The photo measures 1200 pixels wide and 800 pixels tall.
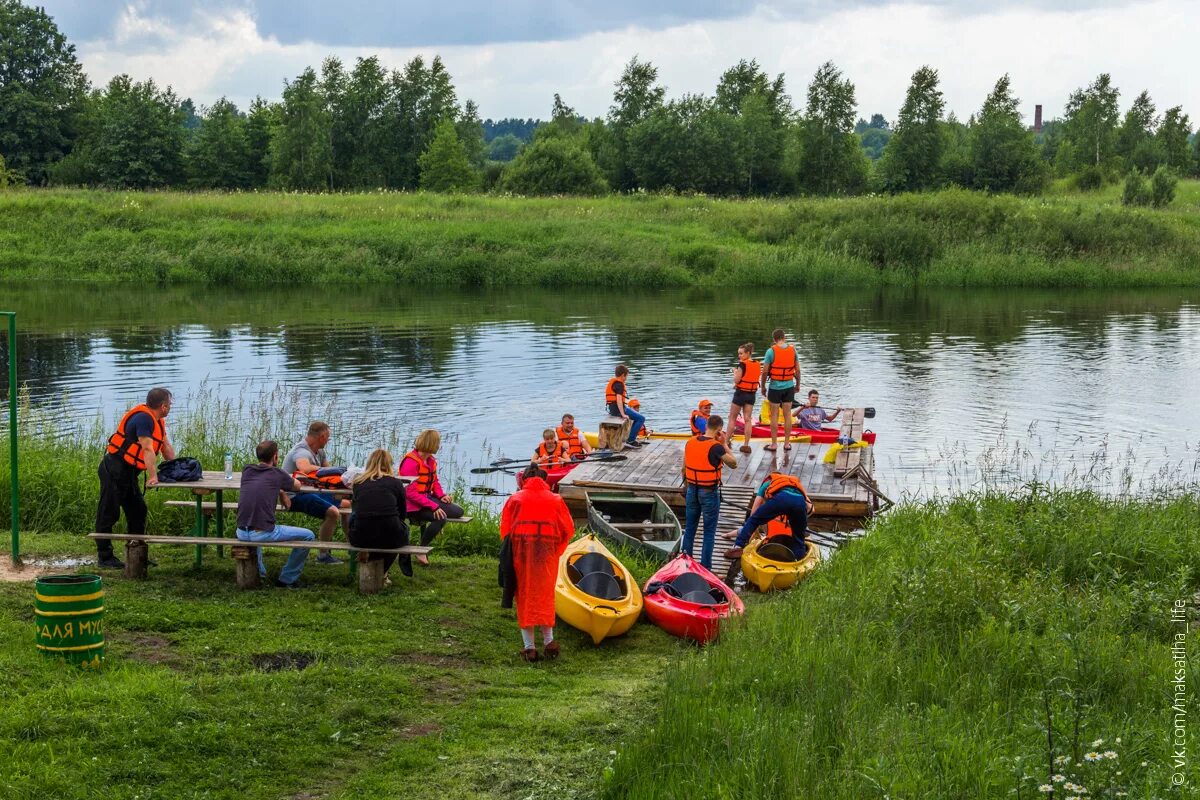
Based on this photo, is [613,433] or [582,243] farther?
[582,243]

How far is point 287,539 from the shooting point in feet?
39.0

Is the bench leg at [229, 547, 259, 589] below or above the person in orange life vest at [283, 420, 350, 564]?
below

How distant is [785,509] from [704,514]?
115 cm

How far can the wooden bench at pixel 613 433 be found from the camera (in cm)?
2150

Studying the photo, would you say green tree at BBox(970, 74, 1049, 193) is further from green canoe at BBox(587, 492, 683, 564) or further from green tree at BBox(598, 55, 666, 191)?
green canoe at BBox(587, 492, 683, 564)

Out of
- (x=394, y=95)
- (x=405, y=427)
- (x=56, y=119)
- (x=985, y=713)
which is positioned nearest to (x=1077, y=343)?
(x=405, y=427)

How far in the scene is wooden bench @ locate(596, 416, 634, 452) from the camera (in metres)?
21.5

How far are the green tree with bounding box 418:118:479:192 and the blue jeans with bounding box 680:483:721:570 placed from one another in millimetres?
65507

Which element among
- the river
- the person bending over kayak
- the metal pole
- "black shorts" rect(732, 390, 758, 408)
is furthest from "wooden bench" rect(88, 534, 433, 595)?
the person bending over kayak

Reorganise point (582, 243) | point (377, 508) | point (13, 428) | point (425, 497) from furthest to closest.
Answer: point (582, 243) → point (425, 497) → point (377, 508) → point (13, 428)

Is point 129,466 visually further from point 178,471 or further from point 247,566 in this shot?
point 247,566

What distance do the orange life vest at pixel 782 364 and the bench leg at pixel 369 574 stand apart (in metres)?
10.1

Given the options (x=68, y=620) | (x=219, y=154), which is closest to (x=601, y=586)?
(x=68, y=620)

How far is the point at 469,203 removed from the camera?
65.9 metres
